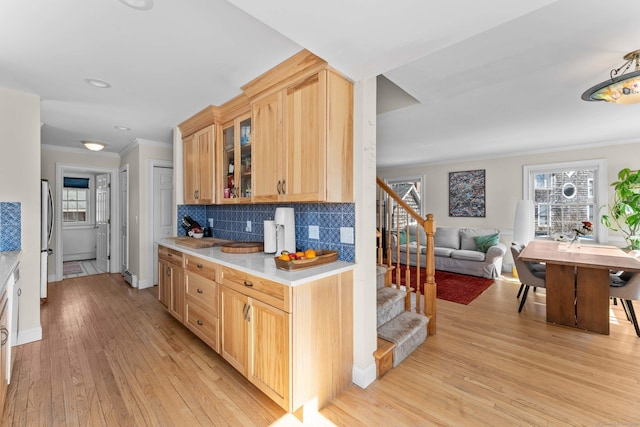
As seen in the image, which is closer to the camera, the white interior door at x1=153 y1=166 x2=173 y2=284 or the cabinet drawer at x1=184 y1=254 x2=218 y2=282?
the cabinet drawer at x1=184 y1=254 x2=218 y2=282

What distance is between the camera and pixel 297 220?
103 inches

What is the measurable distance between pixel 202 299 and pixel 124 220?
12.0 feet

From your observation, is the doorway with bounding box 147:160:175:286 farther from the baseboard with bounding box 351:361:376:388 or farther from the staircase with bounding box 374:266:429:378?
the baseboard with bounding box 351:361:376:388

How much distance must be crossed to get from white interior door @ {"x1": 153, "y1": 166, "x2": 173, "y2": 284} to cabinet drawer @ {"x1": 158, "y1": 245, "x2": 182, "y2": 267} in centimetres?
Answer: 149

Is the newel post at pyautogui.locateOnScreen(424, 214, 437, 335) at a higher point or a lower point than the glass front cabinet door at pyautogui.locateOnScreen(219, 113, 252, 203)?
lower

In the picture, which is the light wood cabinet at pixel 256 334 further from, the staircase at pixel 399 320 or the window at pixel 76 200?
the window at pixel 76 200

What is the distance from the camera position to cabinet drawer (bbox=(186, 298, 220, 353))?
232 centimetres

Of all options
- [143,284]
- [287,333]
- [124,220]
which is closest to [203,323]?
[287,333]

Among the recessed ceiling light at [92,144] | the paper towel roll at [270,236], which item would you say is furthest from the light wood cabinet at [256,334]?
the recessed ceiling light at [92,144]

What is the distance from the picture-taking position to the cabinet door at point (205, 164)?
3142 millimetres

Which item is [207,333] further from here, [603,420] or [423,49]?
[603,420]

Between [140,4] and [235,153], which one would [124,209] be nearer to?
[235,153]

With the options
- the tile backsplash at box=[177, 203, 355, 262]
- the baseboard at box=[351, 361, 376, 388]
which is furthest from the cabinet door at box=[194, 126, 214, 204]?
the baseboard at box=[351, 361, 376, 388]

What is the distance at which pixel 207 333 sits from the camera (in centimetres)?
243
